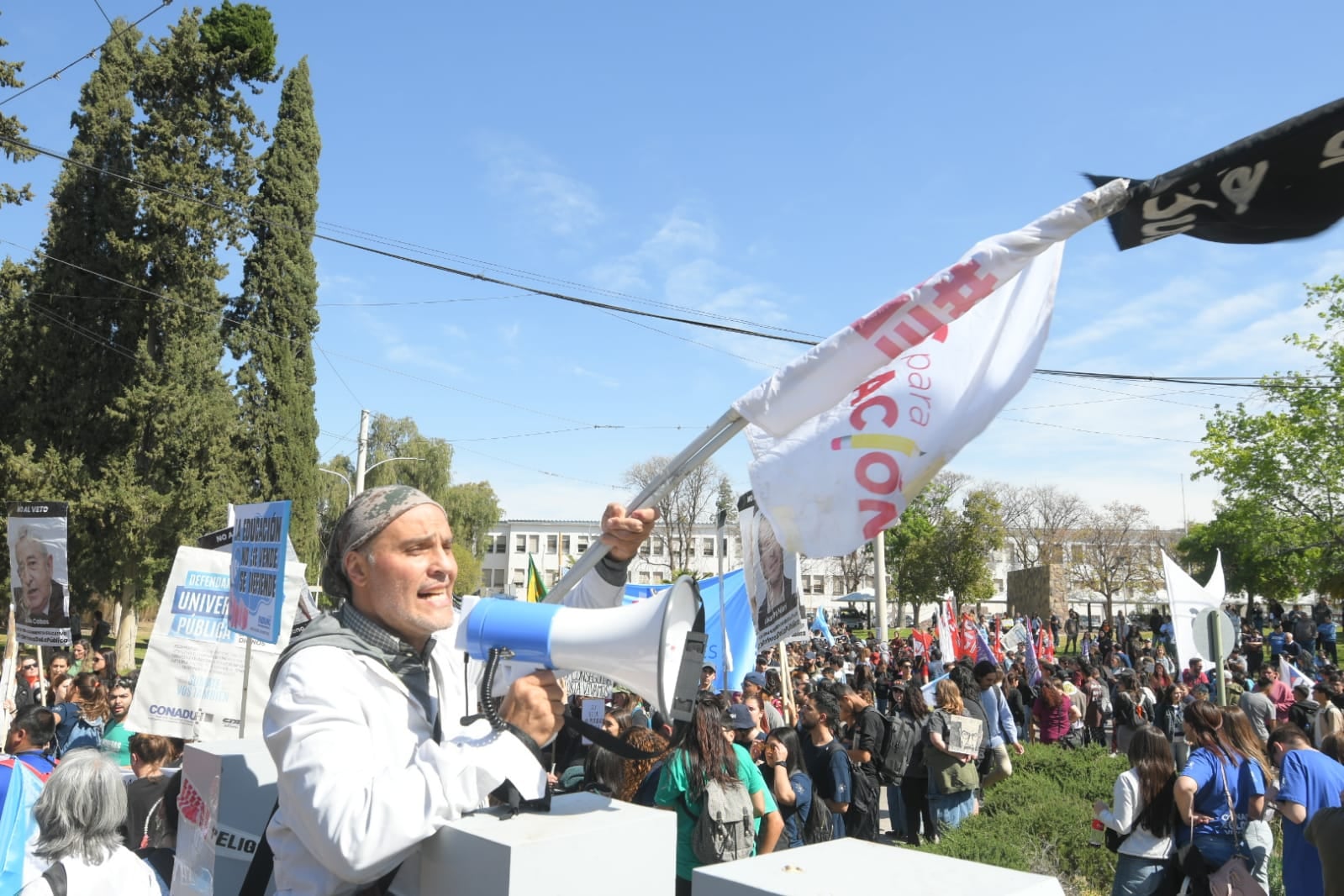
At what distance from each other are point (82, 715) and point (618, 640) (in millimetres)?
8761

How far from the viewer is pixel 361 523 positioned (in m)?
2.15

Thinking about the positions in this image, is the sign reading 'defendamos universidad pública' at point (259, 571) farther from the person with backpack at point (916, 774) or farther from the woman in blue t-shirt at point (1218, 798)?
the woman in blue t-shirt at point (1218, 798)

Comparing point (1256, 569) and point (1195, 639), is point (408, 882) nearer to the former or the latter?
point (1195, 639)

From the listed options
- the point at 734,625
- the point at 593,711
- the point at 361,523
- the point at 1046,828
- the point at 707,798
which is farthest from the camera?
the point at 734,625

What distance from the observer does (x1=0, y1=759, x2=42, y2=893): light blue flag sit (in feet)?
11.7

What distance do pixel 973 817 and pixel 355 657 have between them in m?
7.62

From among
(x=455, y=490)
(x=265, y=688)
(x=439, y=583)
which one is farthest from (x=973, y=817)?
(x=455, y=490)

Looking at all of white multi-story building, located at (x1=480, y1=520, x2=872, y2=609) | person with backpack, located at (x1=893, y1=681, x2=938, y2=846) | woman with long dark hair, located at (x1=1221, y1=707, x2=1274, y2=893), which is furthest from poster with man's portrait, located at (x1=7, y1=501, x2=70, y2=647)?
white multi-story building, located at (x1=480, y1=520, x2=872, y2=609)

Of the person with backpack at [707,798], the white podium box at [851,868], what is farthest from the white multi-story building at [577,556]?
the white podium box at [851,868]

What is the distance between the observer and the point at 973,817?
27.3ft

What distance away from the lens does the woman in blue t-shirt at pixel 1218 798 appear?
5754 mm

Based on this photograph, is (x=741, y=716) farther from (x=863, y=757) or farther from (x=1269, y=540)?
(x=1269, y=540)

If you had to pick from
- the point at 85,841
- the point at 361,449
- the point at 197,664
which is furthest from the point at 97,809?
the point at 361,449

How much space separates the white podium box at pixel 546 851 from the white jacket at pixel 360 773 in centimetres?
5
